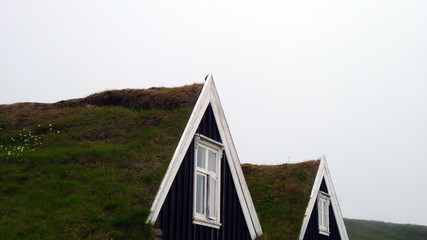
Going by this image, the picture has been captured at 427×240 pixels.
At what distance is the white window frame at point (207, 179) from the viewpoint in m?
11.3

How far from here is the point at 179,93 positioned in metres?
13.7

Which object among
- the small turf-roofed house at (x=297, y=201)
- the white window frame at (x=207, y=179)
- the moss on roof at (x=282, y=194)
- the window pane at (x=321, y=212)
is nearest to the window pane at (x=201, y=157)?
the white window frame at (x=207, y=179)

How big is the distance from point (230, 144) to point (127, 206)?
399cm

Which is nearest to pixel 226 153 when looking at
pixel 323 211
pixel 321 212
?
pixel 321 212

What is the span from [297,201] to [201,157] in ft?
22.7

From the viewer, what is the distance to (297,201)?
58.1ft

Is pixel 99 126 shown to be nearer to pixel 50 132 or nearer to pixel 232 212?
pixel 50 132

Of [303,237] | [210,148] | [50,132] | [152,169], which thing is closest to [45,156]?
[50,132]

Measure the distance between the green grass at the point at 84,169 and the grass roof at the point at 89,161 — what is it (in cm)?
2

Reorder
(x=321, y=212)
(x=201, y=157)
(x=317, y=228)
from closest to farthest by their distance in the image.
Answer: (x=201, y=157) < (x=317, y=228) < (x=321, y=212)

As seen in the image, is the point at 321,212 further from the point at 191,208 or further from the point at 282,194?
the point at 191,208

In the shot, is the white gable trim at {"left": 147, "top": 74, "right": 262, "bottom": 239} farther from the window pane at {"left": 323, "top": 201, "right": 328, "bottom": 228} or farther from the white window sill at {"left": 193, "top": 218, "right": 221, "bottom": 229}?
the window pane at {"left": 323, "top": 201, "right": 328, "bottom": 228}

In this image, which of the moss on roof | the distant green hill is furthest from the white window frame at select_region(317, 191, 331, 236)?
the distant green hill

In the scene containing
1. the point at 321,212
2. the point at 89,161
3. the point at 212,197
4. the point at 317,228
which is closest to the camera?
the point at 89,161
